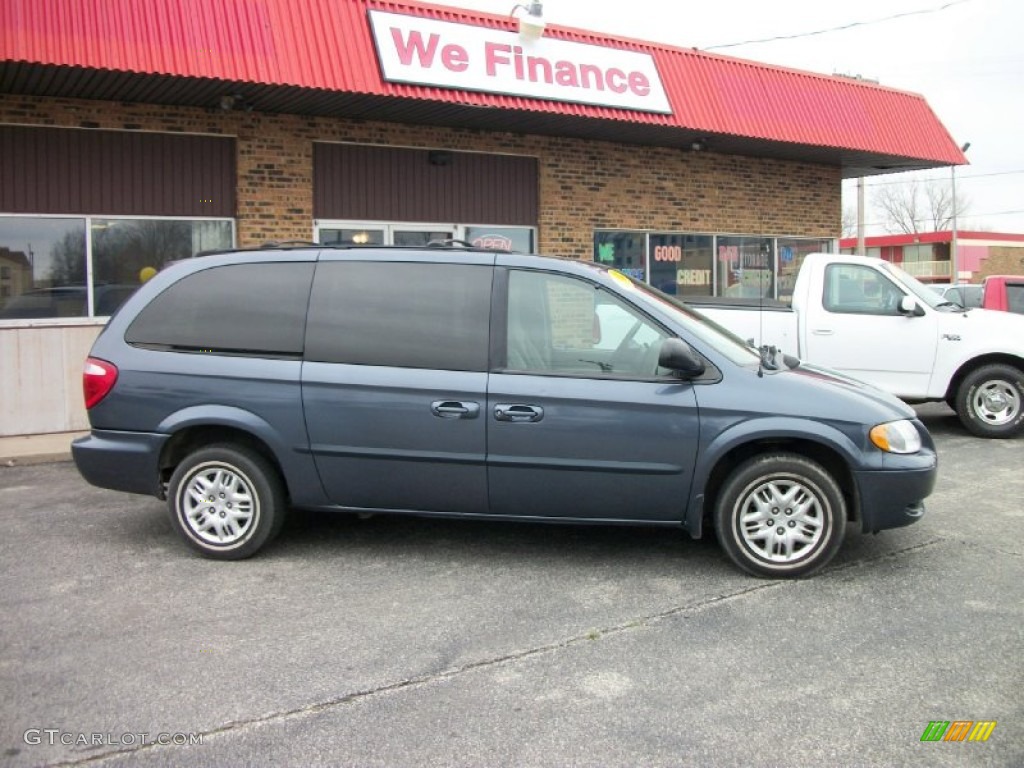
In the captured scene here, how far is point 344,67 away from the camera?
335 inches

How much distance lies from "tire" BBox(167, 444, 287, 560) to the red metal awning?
14.3 ft

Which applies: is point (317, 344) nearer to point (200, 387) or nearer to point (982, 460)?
point (200, 387)

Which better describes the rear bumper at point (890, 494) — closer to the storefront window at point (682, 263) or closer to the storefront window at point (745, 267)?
the storefront window at point (682, 263)

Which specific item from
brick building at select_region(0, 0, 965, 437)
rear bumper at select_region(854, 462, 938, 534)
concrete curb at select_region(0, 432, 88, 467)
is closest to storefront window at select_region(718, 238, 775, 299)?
brick building at select_region(0, 0, 965, 437)

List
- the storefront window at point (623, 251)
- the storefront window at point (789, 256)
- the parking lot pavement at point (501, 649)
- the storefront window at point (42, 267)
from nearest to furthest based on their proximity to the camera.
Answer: the parking lot pavement at point (501, 649)
the storefront window at point (42, 267)
the storefront window at point (623, 251)
the storefront window at point (789, 256)

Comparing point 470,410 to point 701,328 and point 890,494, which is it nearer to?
→ point 701,328

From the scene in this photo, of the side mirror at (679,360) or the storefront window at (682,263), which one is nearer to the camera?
the side mirror at (679,360)

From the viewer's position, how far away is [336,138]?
9.97 meters

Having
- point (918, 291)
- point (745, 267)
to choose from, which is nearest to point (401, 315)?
point (918, 291)

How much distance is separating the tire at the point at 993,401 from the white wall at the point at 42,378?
8.95 metres

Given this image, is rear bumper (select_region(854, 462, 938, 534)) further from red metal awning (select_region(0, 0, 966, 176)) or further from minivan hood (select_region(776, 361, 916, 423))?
red metal awning (select_region(0, 0, 966, 176))

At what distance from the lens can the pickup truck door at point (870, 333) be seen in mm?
8711

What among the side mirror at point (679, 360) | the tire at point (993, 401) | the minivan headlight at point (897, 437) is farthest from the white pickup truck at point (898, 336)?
the side mirror at point (679, 360)

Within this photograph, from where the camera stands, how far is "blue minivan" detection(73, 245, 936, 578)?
4578 millimetres
